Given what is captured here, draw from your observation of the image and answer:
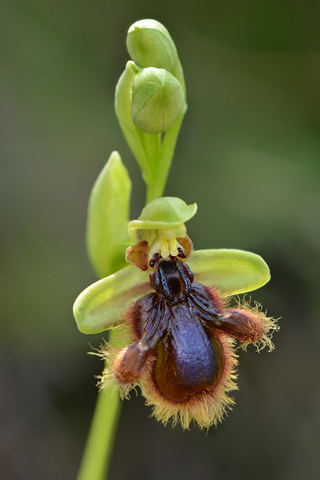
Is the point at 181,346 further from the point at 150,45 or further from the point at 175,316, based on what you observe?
the point at 150,45

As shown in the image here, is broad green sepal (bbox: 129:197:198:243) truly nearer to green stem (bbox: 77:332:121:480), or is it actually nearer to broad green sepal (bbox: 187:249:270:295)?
broad green sepal (bbox: 187:249:270:295)

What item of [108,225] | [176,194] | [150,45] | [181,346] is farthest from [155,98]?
[176,194]

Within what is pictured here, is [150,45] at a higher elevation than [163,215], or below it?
higher

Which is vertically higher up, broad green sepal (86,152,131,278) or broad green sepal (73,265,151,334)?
broad green sepal (86,152,131,278)

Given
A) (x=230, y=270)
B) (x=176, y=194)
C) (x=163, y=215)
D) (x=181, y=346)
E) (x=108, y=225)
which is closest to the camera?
(x=181, y=346)

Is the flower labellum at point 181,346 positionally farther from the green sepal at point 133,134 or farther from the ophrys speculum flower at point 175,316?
the green sepal at point 133,134

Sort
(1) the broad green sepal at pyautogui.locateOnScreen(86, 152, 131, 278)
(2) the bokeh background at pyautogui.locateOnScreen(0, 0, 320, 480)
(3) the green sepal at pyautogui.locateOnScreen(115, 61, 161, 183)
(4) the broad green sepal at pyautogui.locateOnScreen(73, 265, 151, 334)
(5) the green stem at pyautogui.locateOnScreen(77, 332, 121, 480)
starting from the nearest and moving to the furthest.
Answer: (4) the broad green sepal at pyautogui.locateOnScreen(73, 265, 151, 334)
(3) the green sepal at pyautogui.locateOnScreen(115, 61, 161, 183)
(1) the broad green sepal at pyautogui.locateOnScreen(86, 152, 131, 278)
(5) the green stem at pyautogui.locateOnScreen(77, 332, 121, 480)
(2) the bokeh background at pyautogui.locateOnScreen(0, 0, 320, 480)

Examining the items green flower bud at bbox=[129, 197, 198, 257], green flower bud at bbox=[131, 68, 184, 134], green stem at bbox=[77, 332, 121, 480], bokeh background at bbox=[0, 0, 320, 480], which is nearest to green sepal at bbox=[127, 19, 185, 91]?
green flower bud at bbox=[131, 68, 184, 134]
